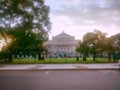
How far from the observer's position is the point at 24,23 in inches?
1362

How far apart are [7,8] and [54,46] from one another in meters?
87.5

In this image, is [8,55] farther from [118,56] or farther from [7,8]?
[118,56]

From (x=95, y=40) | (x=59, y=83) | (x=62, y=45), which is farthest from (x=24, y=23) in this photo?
(x=62, y=45)

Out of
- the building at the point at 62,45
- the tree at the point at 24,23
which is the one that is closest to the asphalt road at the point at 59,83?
the tree at the point at 24,23

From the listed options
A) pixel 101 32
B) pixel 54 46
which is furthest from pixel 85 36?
pixel 54 46

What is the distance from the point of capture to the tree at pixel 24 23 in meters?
32.3

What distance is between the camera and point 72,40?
399 feet

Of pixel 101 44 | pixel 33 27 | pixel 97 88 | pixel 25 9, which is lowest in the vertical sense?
pixel 97 88

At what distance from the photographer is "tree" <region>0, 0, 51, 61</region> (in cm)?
3228

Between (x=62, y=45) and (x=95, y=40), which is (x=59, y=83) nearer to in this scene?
(x=95, y=40)

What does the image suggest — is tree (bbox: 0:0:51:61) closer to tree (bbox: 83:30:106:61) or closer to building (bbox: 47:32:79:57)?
tree (bbox: 83:30:106:61)

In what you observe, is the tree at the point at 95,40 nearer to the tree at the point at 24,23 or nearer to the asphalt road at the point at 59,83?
the tree at the point at 24,23

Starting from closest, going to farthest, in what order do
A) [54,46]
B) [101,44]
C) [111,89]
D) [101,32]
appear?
1. [111,89]
2. [101,44]
3. [101,32]
4. [54,46]

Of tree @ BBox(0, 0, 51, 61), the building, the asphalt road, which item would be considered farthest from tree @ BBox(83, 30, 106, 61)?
the building
